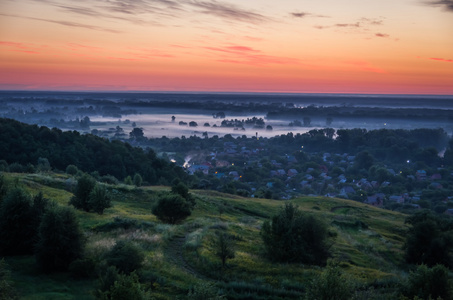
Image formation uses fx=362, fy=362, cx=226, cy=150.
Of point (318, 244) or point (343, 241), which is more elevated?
point (318, 244)

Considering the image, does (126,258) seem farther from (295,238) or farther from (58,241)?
(295,238)

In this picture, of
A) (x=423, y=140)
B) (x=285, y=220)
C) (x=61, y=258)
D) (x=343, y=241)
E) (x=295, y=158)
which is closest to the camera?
(x=61, y=258)

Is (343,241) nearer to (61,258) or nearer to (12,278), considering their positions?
(61,258)

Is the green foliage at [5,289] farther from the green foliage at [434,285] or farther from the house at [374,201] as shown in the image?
the house at [374,201]

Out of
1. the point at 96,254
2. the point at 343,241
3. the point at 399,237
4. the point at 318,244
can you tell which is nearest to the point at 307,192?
the point at 399,237

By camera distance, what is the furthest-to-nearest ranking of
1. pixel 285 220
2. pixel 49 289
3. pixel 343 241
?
pixel 343 241
pixel 285 220
pixel 49 289

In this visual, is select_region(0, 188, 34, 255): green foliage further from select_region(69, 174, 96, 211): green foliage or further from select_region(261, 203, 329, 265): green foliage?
select_region(261, 203, 329, 265): green foliage
